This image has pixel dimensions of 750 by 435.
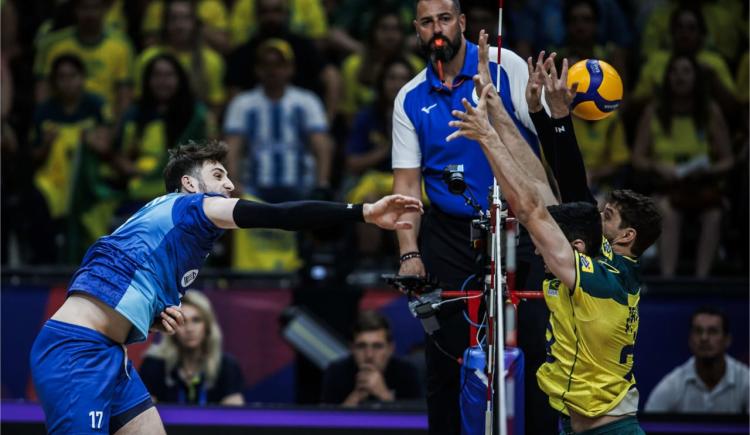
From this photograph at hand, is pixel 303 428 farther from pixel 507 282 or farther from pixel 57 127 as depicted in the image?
pixel 57 127

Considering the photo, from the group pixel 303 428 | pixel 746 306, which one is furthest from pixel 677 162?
pixel 303 428

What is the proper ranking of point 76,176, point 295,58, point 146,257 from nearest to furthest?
1. point 146,257
2. point 76,176
3. point 295,58

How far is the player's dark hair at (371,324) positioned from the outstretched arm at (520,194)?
10.9 feet

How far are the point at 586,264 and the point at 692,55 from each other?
5.26 metres

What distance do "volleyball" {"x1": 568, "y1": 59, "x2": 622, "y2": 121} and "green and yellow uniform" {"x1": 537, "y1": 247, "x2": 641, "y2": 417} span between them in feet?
2.55

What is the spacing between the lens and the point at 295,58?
11625 mm

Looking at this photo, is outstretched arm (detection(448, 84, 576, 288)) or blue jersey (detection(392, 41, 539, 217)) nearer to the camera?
outstretched arm (detection(448, 84, 576, 288))

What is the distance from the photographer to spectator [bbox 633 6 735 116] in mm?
10812

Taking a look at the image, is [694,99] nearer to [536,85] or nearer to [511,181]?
[536,85]

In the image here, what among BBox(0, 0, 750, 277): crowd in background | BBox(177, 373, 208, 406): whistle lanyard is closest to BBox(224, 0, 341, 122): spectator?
BBox(0, 0, 750, 277): crowd in background

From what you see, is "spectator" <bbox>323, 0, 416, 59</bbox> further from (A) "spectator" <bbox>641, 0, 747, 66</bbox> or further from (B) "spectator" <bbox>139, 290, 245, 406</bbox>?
(B) "spectator" <bbox>139, 290, 245, 406</bbox>

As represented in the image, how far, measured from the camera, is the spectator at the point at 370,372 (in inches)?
360

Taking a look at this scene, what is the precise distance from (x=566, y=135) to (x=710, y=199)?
390cm

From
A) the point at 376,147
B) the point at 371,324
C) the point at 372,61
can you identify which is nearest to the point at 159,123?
the point at 376,147
